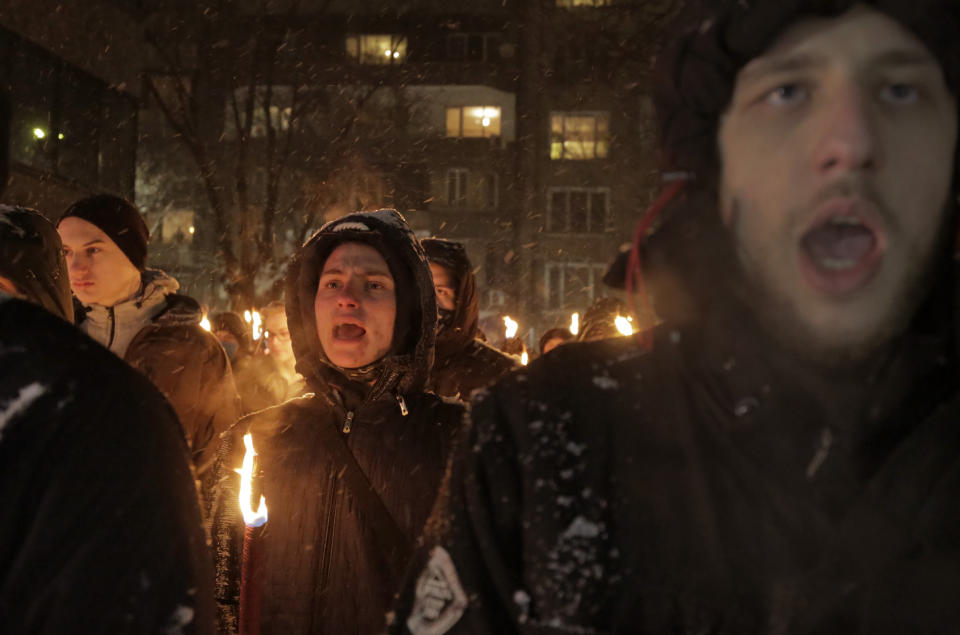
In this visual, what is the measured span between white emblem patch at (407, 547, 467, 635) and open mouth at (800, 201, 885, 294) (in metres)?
0.81

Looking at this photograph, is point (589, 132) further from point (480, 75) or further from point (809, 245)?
point (809, 245)

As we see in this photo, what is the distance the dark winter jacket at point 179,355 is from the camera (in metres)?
4.97

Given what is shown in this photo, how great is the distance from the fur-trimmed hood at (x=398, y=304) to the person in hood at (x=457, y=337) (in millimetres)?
1638

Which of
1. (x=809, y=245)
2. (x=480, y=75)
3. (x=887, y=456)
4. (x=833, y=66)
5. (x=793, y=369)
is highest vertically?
(x=480, y=75)

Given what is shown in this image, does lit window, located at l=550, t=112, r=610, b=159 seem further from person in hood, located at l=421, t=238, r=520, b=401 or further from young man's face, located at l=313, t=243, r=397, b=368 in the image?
young man's face, located at l=313, t=243, r=397, b=368

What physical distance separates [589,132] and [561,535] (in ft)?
144

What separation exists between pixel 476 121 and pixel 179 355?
4390 centimetres

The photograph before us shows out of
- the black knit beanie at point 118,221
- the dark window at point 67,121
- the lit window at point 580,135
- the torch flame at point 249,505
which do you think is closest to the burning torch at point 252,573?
the torch flame at point 249,505

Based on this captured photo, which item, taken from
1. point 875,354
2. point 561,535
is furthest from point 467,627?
point 875,354

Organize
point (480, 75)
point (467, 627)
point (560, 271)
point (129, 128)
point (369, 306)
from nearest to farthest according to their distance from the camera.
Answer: point (467, 627) → point (369, 306) → point (129, 128) → point (560, 271) → point (480, 75)

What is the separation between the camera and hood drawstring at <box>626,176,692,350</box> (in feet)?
6.35

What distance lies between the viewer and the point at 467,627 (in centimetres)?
183

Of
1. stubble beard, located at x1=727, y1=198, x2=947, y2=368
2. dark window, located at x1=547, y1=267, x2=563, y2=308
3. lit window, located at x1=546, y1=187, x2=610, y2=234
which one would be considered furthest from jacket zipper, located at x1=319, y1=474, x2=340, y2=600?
dark window, located at x1=547, y1=267, x2=563, y2=308

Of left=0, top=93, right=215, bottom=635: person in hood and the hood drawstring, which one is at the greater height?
the hood drawstring
